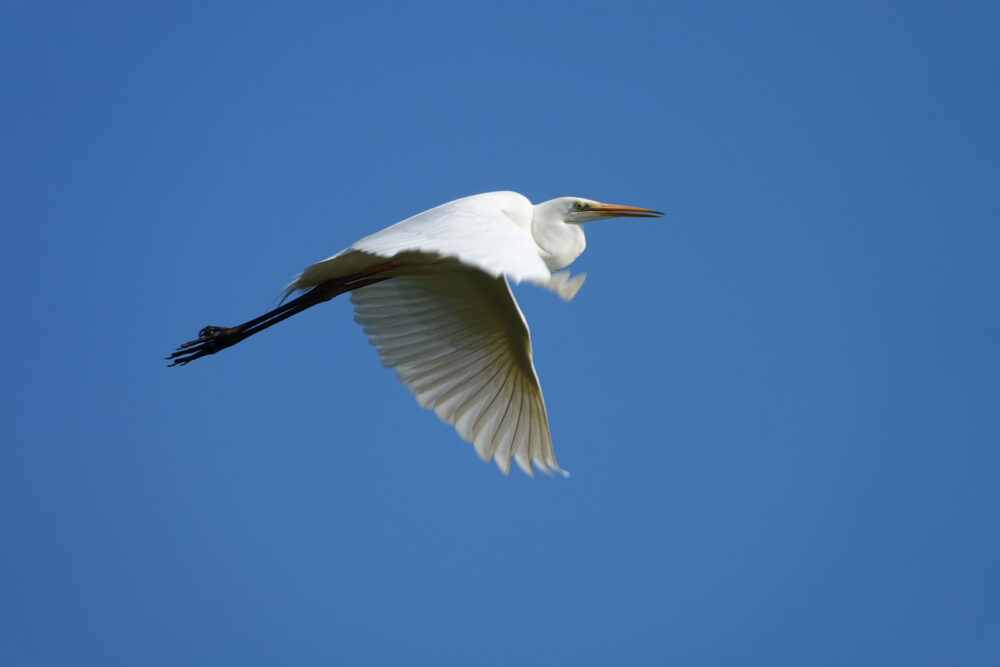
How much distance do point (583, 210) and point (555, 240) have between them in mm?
324

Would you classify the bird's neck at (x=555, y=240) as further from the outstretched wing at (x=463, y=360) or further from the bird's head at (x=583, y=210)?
the outstretched wing at (x=463, y=360)

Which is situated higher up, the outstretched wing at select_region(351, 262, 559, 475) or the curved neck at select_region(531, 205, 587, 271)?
the curved neck at select_region(531, 205, 587, 271)

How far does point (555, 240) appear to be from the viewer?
7133mm

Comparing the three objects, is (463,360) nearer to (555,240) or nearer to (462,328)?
(462,328)

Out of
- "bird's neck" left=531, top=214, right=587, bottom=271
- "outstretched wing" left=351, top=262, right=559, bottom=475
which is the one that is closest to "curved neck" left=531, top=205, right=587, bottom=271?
"bird's neck" left=531, top=214, right=587, bottom=271

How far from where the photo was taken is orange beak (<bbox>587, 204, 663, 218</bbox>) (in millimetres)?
7395

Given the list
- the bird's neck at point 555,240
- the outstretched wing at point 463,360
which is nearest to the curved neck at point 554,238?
the bird's neck at point 555,240

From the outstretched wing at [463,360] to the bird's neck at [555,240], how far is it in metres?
0.62

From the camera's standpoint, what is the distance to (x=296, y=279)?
21.1 ft

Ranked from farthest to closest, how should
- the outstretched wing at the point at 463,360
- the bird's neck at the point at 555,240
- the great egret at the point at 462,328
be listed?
the bird's neck at the point at 555,240 < the outstretched wing at the point at 463,360 < the great egret at the point at 462,328

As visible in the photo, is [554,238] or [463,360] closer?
[463,360]

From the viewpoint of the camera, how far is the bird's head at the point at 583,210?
23.6 ft

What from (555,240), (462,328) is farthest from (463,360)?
(555,240)

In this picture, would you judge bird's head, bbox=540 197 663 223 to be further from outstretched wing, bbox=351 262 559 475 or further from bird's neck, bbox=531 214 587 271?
outstretched wing, bbox=351 262 559 475
